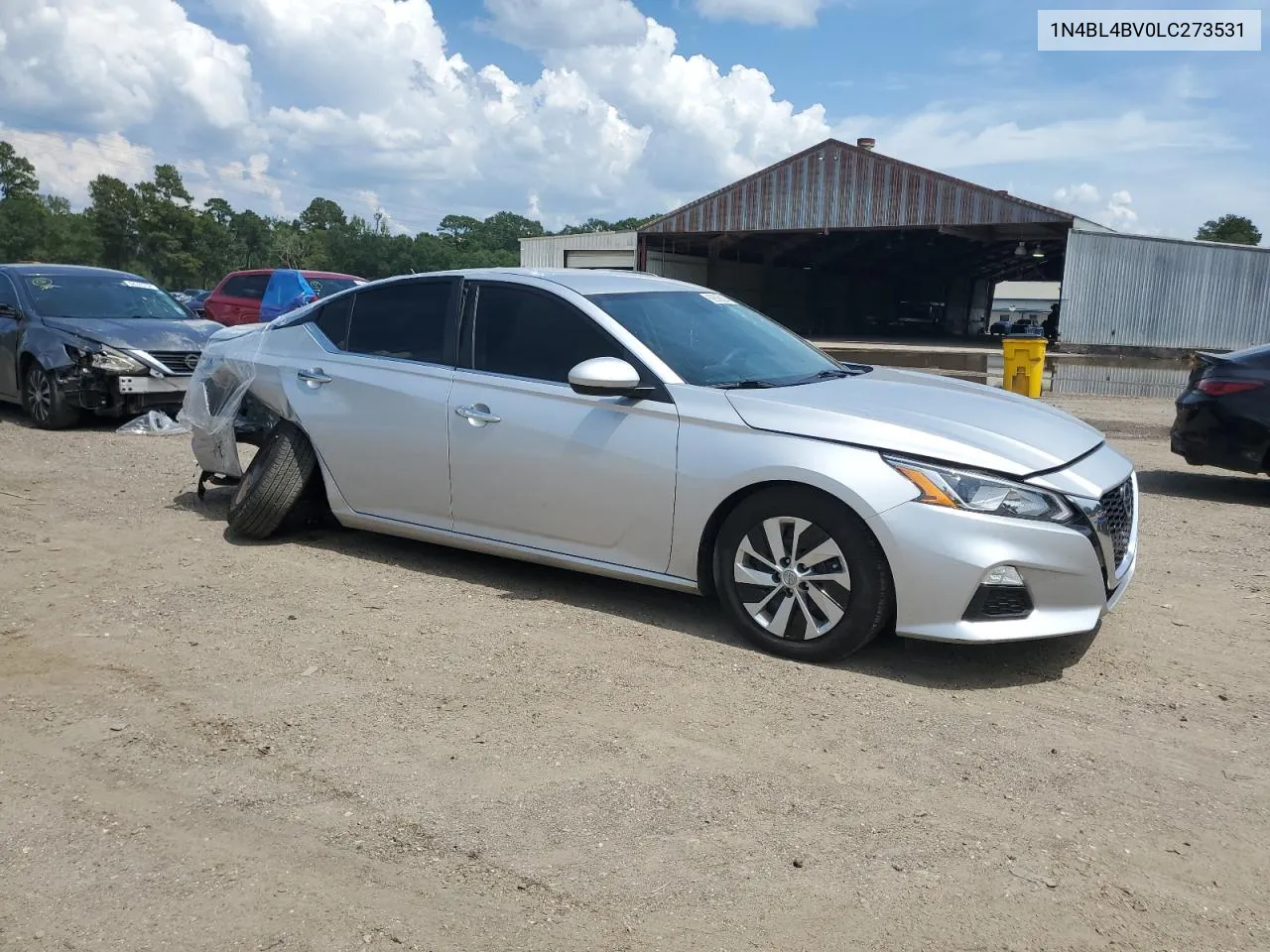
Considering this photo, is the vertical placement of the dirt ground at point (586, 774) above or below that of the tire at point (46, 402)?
below

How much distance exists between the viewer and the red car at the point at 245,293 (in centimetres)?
1944

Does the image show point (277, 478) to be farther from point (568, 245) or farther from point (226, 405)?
point (568, 245)

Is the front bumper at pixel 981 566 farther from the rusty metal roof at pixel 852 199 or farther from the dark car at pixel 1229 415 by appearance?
the rusty metal roof at pixel 852 199

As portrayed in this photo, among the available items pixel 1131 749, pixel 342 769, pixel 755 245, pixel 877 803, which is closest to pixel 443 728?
pixel 342 769

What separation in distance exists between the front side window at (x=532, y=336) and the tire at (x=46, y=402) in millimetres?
7073

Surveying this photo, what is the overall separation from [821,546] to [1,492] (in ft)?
21.1

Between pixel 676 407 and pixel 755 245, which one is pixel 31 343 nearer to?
pixel 676 407

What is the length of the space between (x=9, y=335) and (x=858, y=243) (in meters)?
37.4

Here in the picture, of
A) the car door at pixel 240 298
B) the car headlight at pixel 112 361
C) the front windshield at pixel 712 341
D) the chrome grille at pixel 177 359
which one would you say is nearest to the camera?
the front windshield at pixel 712 341

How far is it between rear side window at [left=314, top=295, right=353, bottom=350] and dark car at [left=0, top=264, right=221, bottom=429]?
5282 millimetres

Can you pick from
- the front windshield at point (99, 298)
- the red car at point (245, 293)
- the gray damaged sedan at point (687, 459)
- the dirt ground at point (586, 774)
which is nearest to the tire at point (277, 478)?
the gray damaged sedan at point (687, 459)

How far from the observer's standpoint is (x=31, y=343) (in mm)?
10859

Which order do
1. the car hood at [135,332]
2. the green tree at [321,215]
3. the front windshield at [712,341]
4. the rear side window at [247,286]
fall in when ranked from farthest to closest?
the green tree at [321,215] < the rear side window at [247,286] < the car hood at [135,332] < the front windshield at [712,341]

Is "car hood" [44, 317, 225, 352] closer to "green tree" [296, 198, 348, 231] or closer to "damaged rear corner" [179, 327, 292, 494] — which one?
"damaged rear corner" [179, 327, 292, 494]
